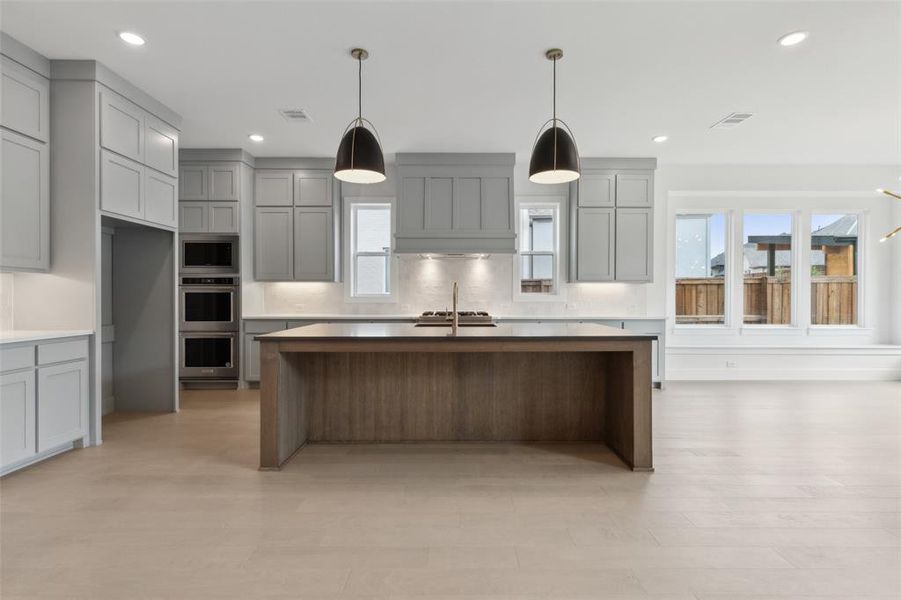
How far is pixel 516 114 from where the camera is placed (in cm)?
459

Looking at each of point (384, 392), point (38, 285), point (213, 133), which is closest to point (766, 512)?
point (384, 392)

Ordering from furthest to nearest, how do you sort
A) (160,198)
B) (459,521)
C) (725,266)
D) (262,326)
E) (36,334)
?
(725,266), (262,326), (160,198), (36,334), (459,521)

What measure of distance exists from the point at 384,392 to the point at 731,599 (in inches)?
93.7

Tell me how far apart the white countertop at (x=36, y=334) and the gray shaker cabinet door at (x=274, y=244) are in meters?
2.65

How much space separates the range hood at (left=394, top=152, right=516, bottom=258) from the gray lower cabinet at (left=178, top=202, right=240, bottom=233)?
1.97 m

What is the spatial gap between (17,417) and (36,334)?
0.55 metres

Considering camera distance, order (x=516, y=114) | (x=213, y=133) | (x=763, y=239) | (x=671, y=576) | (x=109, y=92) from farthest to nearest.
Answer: (x=763, y=239)
(x=213, y=133)
(x=516, y=114)
(x=109, y=92)
(x=671, y=576)

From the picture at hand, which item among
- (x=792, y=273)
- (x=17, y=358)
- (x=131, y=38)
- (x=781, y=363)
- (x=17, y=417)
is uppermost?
(x=131, y=38)

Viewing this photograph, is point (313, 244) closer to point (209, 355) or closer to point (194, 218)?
point (194, 218)

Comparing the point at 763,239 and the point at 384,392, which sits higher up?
the point at 763,239

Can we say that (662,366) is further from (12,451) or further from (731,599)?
(12,451)

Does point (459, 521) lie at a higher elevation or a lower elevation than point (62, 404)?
lower

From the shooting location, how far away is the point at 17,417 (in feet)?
9.70

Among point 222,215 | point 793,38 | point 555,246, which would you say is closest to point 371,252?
point 222,215
